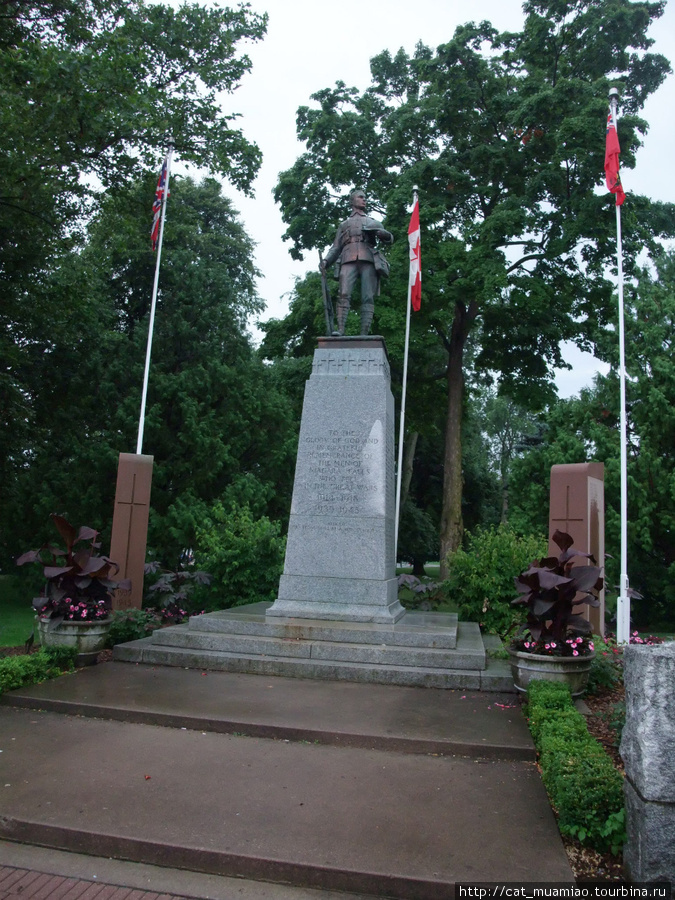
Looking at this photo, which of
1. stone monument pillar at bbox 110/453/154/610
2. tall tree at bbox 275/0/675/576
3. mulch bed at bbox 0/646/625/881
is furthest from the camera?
tall tree at bbox 275/0/675/576

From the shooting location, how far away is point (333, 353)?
9727 mm

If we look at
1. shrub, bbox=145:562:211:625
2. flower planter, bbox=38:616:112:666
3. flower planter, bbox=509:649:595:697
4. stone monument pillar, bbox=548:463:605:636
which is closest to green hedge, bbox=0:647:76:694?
flower planter, bbox=38:616:112:666

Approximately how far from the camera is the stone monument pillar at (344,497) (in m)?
8.52

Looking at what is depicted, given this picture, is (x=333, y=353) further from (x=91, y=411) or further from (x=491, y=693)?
(x=91, y=411)

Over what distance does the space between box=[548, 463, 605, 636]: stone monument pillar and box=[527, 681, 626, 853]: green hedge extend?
163 inches

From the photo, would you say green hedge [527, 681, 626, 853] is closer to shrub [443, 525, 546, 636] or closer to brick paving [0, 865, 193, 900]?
brick paving [0, 865, 193, 900]

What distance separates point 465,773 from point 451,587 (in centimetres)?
630

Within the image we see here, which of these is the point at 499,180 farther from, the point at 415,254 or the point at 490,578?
the point at 490,578

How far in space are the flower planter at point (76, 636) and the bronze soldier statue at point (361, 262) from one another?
539 cm

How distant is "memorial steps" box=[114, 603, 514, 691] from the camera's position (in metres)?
6.64

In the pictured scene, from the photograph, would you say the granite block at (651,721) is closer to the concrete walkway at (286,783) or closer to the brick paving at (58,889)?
the concrete walkway at (286,783)

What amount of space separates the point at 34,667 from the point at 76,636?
840mm

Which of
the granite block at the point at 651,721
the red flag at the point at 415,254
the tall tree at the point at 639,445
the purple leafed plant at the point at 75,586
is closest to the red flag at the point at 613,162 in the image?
the red flag at the point at 415,254

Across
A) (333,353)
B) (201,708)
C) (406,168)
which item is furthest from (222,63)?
(201,708)
